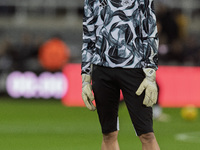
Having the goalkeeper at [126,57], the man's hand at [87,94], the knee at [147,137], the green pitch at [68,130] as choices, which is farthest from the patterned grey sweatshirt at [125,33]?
the green pitch at [68,130]

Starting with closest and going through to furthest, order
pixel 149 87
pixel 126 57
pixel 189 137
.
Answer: pixel 149 87, pixel 126 57, pixel 189 137

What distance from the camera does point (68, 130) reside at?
10.7m

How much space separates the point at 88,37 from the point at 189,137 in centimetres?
486

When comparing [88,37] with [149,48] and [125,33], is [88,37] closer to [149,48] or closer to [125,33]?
[125,33]

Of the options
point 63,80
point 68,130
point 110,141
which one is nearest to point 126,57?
point 110,141

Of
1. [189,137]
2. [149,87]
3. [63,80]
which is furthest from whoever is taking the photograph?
[63,80]

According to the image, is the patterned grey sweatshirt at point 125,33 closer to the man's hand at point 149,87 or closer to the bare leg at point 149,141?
the man's hand at point 149,87

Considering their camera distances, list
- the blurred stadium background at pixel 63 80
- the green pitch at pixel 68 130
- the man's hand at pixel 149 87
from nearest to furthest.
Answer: the man's hand at pixel 149 87, the green pitch at pixel 68 130, the blurred stadium background at pixel 63 80

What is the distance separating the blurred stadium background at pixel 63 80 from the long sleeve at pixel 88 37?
318cm

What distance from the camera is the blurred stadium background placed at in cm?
981

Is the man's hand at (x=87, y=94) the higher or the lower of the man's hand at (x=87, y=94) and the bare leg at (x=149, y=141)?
the higher

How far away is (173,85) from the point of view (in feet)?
52.6

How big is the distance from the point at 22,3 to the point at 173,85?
9471 millimetres

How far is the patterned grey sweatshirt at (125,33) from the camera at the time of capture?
521 centimetres
